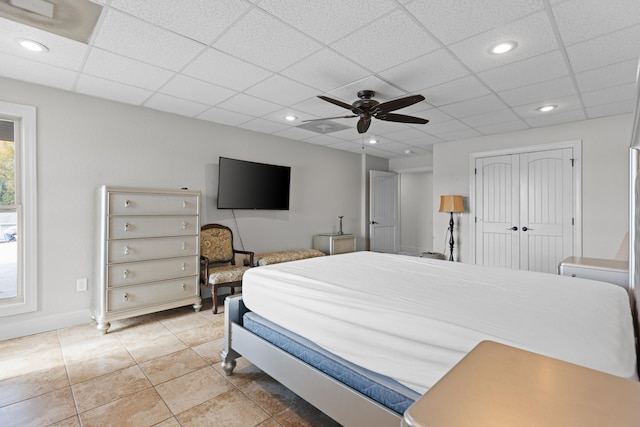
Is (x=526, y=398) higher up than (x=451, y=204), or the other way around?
(x=451, y=204)

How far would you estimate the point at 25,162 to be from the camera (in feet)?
9.99

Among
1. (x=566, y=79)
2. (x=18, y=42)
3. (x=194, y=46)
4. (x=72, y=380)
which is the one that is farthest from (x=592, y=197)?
(x=18, y=42)

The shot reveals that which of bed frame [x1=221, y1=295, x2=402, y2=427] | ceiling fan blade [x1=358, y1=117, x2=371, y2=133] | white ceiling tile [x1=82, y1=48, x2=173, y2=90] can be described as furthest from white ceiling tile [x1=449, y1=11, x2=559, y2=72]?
white ceiling tile [x1=82, y1=48, x2=173, y2=90]

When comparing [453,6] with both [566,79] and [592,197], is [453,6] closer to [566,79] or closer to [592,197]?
[566,79]

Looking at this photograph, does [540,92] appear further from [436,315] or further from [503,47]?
[436,315]

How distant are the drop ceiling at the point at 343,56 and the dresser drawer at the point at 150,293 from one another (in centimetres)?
205

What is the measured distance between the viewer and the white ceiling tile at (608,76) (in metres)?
2.60

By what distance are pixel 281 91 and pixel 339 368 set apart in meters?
2.67

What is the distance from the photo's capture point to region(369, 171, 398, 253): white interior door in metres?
6.67

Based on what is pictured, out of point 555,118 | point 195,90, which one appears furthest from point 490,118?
point 195,90

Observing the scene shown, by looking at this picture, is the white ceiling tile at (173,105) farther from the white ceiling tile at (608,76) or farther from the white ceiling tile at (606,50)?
the white ceiling tile at (608,76)

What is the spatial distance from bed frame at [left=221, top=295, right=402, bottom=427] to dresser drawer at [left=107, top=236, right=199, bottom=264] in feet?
5.00

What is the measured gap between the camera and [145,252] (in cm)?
333

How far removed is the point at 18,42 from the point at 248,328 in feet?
8.96
